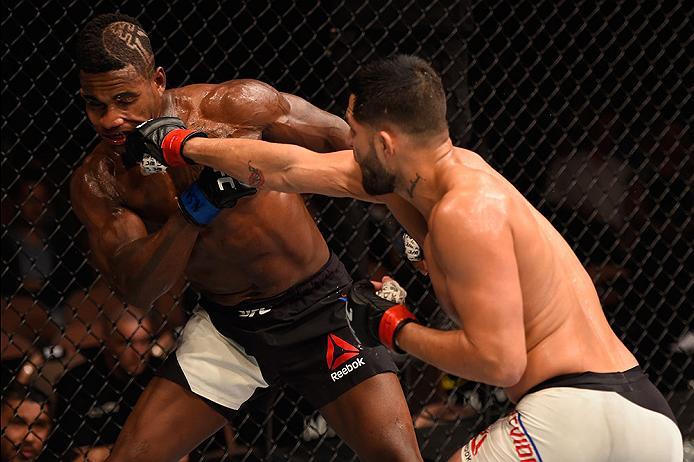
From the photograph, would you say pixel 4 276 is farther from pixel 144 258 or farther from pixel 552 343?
pixel 552 343

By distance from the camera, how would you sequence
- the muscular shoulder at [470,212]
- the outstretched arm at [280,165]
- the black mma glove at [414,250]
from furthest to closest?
1. the black mma glove at [414,250]
2. the outstretched arm at [280,165]
3. the muscular shoulder at [470,212]

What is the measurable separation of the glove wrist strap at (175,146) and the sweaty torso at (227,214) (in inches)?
10.9

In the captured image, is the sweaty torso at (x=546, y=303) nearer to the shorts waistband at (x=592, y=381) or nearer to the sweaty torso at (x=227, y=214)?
the shorts waistband at (x=592, y=381)

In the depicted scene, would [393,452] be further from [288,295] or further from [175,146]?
[175,146]

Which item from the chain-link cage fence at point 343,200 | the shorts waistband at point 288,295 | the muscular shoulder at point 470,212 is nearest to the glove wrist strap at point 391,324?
the muscular shoulder at point 470,212

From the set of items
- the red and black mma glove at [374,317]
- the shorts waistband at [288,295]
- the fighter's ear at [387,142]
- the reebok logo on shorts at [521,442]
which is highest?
the fighter's ear at [387,142]

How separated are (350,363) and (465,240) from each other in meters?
0.83

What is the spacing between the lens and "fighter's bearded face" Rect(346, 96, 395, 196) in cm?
177

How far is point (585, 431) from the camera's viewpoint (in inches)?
66.4

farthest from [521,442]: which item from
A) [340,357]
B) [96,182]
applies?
[96,182]

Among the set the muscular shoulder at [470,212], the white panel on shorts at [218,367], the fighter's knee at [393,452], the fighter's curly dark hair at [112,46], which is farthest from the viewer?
the white panel on shorts at [218,367]

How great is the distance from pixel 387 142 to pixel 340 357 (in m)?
0.79

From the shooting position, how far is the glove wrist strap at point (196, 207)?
211cm

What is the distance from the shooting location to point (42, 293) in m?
3.10
